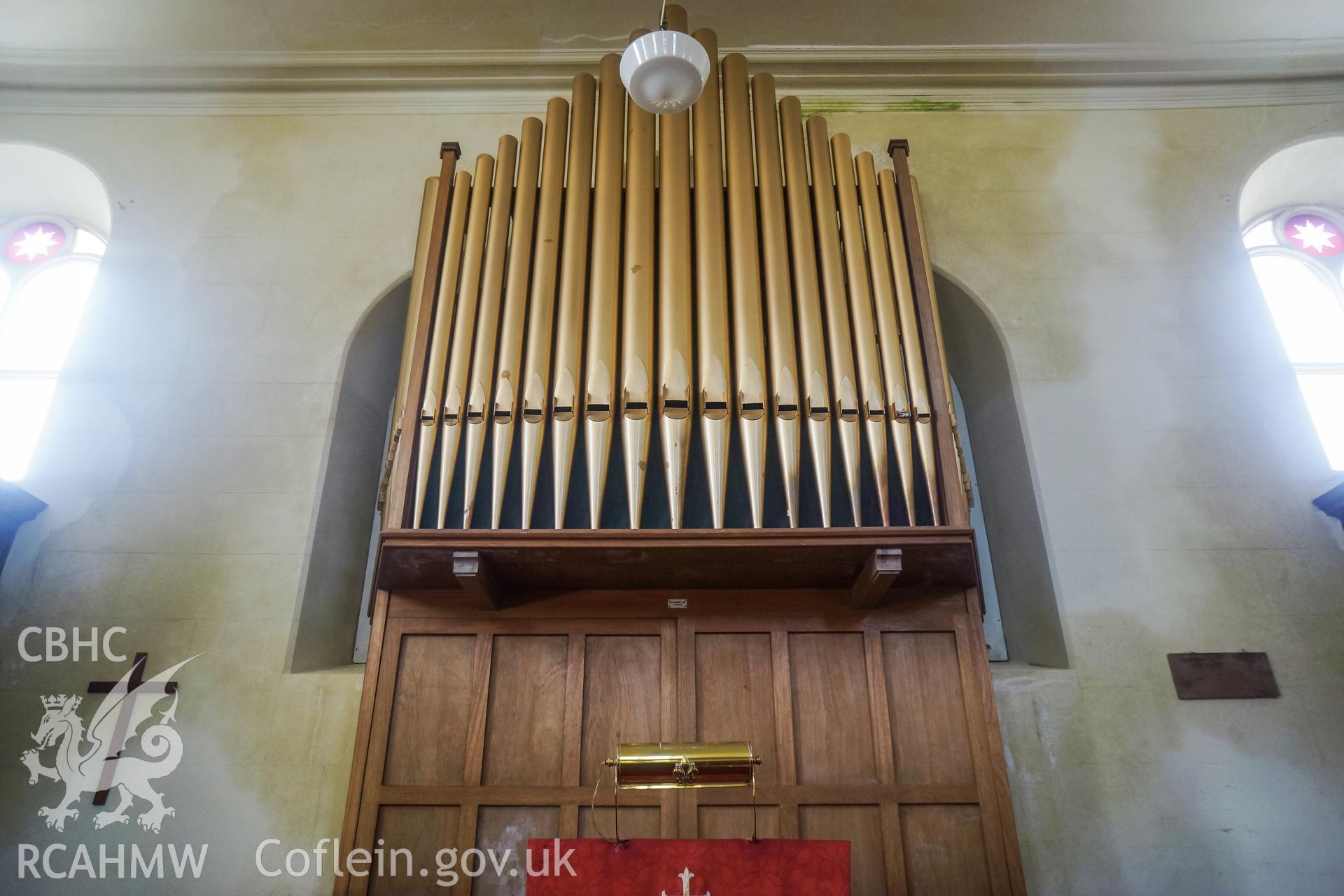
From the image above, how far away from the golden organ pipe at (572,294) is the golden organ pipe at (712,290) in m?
0.54

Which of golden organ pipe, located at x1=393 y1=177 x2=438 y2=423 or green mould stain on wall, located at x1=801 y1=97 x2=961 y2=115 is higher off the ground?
green mould stain on wall, located at x1=801 y1=97 x2=961 y2=115

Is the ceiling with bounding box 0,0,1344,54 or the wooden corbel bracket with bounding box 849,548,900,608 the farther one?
the ceiling with bounding box 0,0,1344,54

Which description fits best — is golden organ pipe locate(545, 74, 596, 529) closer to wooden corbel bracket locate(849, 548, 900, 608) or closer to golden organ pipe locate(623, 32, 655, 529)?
golden organ pipe locate(623, 32, 655, 529)

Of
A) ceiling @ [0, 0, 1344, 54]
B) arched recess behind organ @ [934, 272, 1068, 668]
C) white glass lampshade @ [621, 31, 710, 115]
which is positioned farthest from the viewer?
ceiling @ [0, 0, 1344, 54]

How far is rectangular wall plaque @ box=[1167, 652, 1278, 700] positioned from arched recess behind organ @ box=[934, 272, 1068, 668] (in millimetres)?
516

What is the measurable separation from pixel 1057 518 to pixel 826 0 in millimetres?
3432

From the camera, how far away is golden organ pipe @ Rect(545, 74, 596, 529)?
358 cm

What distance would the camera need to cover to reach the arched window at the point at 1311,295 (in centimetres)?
507

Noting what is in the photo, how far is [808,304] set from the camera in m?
4.00

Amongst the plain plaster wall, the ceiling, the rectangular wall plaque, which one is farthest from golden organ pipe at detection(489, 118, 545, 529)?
the rectangular wall plaque

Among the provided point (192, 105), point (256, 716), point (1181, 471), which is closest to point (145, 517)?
point (256, 716)

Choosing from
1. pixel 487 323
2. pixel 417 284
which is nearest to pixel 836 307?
pixel 487 323

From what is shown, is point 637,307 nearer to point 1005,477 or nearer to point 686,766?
point 686,766

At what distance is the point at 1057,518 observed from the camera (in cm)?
434
